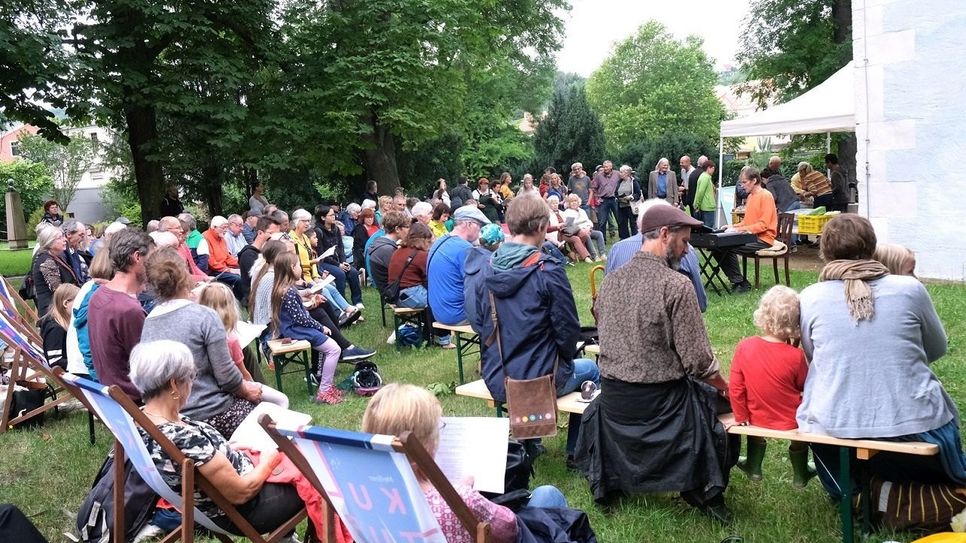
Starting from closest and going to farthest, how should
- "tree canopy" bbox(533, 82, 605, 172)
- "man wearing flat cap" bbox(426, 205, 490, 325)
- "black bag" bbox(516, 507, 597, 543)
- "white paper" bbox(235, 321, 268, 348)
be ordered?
"black bag" bbox(516, 507, 597, 543) < "white paper" bbox(235, 321, 268, 348) < "man wearing flat cap" bbox(426, 205, 490, 325) < "tree canopy" bbox(533, 82, 605, 172)

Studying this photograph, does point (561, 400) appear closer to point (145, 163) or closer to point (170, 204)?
point (170, 204)

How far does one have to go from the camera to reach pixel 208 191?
73.5 ft

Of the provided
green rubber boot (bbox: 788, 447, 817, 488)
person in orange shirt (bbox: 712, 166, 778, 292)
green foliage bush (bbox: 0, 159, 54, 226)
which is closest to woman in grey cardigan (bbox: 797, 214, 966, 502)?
green rubber boot (bbox: 788, 447, 817, 488)

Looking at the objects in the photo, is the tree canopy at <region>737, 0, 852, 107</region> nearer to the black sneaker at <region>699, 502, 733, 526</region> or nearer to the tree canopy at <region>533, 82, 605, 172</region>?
the tree canopy at <region>533, 82, 605, 172</region>

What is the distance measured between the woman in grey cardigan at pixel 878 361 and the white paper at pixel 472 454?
4.98 ft

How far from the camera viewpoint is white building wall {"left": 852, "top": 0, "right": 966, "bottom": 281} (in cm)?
944

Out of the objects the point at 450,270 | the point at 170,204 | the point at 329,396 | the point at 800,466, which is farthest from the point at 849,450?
the point at 170,204

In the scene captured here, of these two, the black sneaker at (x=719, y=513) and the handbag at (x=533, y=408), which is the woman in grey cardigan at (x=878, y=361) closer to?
the black sneaker at (x=719, y=513)

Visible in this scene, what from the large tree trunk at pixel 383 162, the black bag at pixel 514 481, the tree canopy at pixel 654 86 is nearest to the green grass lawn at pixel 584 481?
the black bag at pixel 514 481

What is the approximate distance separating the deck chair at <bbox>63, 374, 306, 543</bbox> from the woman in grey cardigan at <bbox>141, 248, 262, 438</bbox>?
0.70m

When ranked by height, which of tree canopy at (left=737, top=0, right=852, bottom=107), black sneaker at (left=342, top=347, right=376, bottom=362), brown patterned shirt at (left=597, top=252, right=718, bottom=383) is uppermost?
tree canopy at (left=737, top=0, right=852, bottom=107)

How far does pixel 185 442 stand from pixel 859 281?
285cm

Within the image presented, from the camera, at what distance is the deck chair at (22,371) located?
630cm

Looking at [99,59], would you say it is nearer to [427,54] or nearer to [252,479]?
[427,54]
